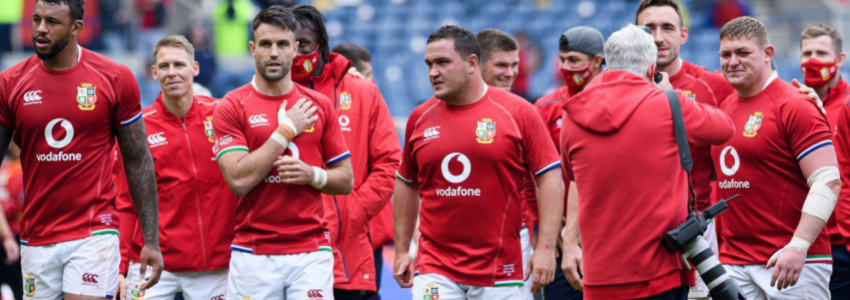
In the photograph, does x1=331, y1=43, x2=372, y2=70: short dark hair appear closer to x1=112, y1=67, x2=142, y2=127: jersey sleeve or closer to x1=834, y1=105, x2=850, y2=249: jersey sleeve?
x1=112, y1=67, x2=142, y2=127: jersey sleeve

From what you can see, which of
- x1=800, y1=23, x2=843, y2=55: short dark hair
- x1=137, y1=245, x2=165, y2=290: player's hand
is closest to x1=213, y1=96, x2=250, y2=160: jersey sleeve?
x1=137, y1=245, x2=165, y2=290: player's hand

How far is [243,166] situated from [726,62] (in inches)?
123

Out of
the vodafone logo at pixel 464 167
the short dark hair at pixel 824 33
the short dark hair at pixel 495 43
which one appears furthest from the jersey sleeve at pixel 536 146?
the short dark hair at pixel 824 33

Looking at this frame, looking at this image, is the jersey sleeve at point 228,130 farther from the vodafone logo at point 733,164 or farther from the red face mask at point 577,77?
the vodafone logo at point 733,164

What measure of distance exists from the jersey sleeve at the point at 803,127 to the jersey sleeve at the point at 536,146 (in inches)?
55.8

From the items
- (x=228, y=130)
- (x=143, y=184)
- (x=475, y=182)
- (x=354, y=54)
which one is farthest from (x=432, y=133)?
(x=354, y=54)

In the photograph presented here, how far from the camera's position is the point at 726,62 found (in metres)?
6.16

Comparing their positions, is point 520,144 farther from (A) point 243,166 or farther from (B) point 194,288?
(B) point 194,288

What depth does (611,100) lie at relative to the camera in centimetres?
508

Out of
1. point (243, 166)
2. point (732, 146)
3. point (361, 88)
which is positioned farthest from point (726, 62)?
point (243, 166)

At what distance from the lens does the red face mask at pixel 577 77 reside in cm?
720

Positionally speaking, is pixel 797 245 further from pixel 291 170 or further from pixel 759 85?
pixel 291 170

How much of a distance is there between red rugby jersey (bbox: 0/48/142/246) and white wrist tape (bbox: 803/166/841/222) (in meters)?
4.12

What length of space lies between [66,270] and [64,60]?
1.24 m
